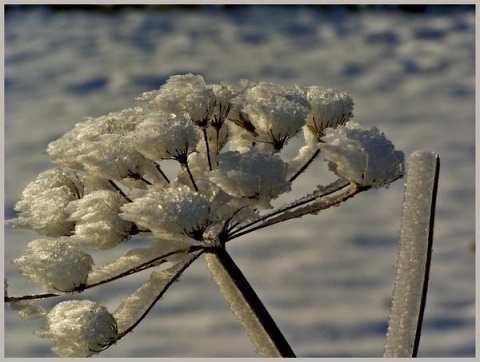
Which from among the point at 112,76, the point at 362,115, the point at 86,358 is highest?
the point at 112,76

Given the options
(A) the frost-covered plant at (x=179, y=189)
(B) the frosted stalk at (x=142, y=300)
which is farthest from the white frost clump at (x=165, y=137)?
A: (B) the frosted stalk at (x=142, y=300)

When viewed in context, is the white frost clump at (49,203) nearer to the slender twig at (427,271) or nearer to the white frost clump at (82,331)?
the white frost clump at (82,331)

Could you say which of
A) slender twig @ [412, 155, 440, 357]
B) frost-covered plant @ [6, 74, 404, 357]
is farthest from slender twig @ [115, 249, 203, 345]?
slender twig @ [412, 155, 440, 357]

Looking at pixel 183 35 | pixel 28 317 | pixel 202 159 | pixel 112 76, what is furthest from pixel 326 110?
pixel 183 35

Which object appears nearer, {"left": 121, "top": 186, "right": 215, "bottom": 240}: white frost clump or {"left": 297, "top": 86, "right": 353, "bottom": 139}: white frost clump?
{"left": 121, "top": 186, "right": 215, "bottom": 240}: white frost clump

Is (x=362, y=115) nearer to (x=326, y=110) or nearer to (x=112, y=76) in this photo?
(x=112, y=76)

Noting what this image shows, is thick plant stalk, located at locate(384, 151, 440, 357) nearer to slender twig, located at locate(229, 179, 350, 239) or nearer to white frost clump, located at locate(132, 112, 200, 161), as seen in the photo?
slender twig, located at locate(229, 179, 350, 239)

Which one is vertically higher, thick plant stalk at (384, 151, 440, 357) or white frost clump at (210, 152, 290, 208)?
white frost clump at (210, 152, 290, 208)
